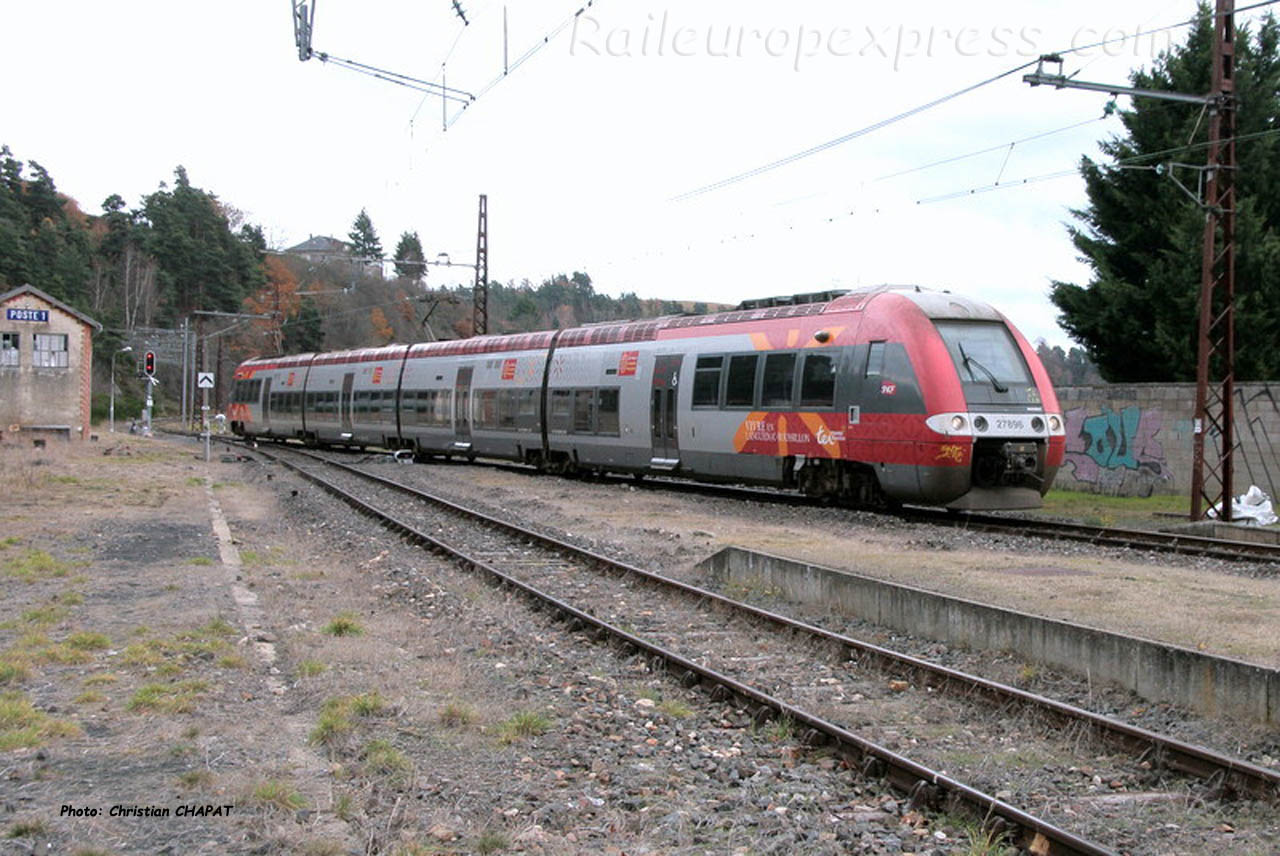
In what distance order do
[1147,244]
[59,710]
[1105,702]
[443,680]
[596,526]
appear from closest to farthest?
[59,710] → [1105,702] → [443,680] → [596,526] → [1147,244]

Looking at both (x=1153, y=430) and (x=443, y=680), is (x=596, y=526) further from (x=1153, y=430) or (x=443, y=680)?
(x=1153, y=430)

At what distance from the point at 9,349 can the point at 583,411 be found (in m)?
26.3

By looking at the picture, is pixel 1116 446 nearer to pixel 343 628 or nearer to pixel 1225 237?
pixel 1225 237

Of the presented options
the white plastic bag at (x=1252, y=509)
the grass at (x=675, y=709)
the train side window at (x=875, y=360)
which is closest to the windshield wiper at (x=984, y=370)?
the train side window at (x=875, y=360)

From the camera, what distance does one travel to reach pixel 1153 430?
22.0 meters

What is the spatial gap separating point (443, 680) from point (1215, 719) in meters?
4.99

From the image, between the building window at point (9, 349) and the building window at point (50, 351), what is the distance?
2.01 feet

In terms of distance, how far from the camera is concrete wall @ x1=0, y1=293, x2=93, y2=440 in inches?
1527

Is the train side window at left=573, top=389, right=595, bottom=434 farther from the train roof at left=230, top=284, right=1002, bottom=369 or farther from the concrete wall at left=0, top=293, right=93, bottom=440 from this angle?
the concrete wall at left=0, top=293, right=93, bottom=440

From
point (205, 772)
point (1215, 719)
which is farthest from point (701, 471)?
point (205, 772)

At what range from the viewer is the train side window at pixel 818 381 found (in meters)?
16.7

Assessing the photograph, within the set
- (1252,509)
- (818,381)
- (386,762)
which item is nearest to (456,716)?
(386,762)

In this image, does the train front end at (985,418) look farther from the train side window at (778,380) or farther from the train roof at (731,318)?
the train side window at (778,380)

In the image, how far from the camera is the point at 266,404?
152 ft
